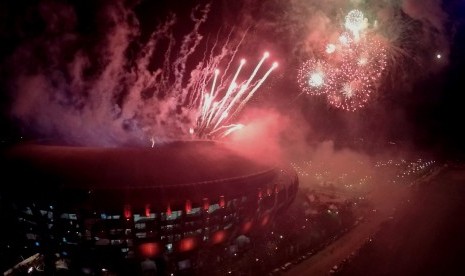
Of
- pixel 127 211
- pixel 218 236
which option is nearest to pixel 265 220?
pixel 218 236

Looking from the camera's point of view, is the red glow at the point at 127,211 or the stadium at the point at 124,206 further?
the stadium at the point at 124,206

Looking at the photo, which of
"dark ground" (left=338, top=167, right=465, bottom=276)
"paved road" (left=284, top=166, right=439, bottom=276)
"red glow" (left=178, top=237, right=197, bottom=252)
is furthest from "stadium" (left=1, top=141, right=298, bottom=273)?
"dark ground" (left=338, top=167, right=465, bottom=276)

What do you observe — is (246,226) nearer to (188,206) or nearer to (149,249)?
(188,206)

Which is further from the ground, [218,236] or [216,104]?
[216,104]

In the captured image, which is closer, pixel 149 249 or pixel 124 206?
pixel 124 206

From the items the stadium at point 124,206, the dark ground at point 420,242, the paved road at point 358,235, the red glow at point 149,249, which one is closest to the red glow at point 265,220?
the stadium at point 124,206

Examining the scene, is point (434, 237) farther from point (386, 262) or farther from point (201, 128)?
point (201, 128)

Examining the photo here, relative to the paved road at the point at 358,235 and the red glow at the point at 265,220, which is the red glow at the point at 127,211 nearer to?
the paved road at the point at 358,235
